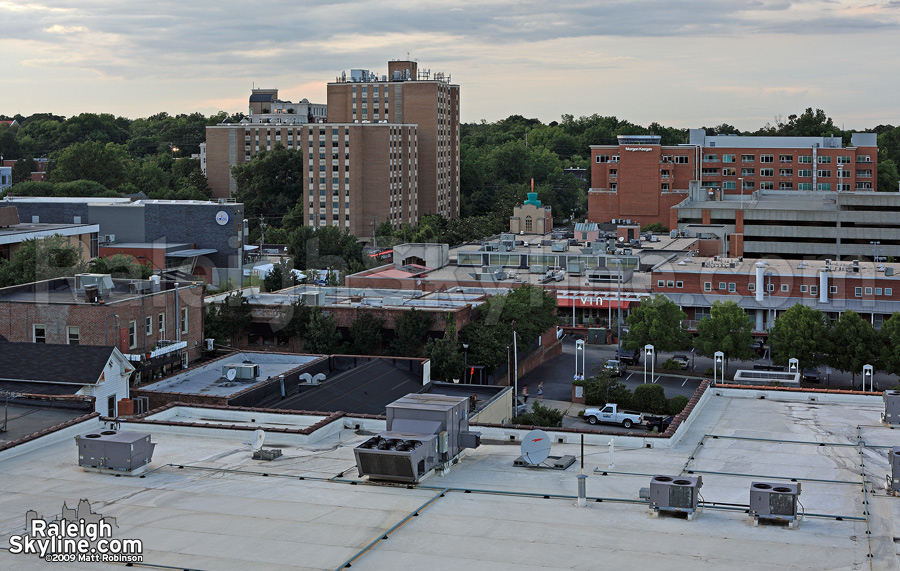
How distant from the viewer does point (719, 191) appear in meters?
106

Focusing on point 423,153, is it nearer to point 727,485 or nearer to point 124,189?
point 124,189

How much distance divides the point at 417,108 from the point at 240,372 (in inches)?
3257

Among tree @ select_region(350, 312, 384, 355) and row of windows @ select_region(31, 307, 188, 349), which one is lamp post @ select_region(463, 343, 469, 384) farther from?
row of windows @ select_region(31, 307, 188, 349)

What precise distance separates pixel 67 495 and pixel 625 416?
2739 cm

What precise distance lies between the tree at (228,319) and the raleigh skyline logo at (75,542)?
1092 inches

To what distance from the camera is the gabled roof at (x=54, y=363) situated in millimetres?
28297

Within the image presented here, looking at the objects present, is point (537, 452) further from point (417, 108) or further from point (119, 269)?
point (417, 108)

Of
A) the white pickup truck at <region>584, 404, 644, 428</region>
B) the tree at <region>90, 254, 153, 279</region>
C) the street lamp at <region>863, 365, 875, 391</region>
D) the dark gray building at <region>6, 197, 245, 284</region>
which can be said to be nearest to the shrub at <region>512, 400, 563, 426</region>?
the white pickup truck at <region>584, 404, 644, 428</region>

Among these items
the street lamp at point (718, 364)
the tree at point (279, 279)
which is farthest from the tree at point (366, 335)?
the tree at point (279, 279)

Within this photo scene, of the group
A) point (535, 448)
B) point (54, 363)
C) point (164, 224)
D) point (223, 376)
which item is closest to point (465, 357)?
point (223, 376)

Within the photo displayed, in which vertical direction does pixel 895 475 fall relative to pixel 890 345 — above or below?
above

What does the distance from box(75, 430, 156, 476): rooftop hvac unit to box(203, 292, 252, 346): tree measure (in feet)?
80.2

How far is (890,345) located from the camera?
4525cm

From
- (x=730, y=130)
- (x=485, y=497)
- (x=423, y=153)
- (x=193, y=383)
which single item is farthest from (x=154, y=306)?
(x=730, y=130)
